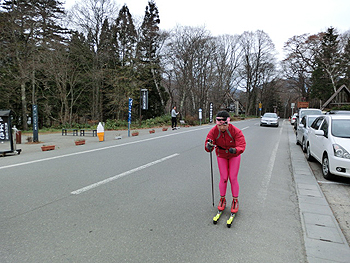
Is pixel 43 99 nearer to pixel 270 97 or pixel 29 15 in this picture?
pixel 29 15

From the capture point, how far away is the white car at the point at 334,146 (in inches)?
223

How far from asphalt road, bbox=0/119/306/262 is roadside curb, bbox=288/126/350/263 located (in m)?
0.13

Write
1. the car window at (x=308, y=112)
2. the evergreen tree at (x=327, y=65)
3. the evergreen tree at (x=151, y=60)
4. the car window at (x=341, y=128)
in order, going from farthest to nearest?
the evergreen tree at (x=327, y=65) < the evergreen tree at (x=151, y=60) < the car window at (x=308, y=112) < the car window at (x=341, y=128)

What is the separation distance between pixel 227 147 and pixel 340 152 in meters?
3.70

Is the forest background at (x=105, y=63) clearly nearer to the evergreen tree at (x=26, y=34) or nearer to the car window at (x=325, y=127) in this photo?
the evergreen tree at (x=26, y=34)

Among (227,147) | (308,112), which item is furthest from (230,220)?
(308,112)

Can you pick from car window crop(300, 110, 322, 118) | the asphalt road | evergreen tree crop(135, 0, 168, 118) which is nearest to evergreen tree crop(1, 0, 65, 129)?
evergreen tree crop(135, 0, 168, 118)

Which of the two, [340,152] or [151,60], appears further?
[151,60]

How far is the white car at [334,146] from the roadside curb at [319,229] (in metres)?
0.73

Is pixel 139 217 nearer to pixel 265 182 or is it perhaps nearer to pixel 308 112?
pixel 265 182

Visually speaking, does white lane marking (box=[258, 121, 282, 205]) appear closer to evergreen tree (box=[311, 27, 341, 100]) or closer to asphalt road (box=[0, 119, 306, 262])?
asphalt road (box=[0, 119, 306, 262])

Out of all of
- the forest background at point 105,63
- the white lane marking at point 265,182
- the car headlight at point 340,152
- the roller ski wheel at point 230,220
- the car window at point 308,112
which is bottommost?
the white lane marking at point 265,182

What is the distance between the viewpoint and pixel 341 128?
6559 millimetres

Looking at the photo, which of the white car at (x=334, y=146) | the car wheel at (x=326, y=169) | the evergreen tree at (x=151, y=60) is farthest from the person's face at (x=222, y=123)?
the evergreen tree at (x=151, y=60)
